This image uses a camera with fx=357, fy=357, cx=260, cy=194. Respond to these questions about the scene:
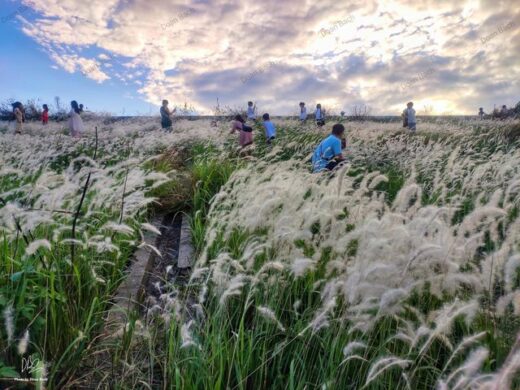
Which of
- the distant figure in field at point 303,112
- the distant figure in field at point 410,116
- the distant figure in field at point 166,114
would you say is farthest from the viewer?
the distant figure in field at point 303,112

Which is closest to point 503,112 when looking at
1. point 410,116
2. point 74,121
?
point 410,116

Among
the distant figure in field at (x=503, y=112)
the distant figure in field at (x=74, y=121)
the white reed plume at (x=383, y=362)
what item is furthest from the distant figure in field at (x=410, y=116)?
the white reed plume at (x=383, y=362)

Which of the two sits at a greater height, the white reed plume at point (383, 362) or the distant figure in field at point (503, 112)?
Answer: the distant figure in field at point (503, 112)

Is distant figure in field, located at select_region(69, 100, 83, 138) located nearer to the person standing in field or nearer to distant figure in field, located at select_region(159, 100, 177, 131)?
distant figure in field, located at select_region(159, 100, 177, 131)

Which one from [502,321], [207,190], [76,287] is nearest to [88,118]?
[207,190]

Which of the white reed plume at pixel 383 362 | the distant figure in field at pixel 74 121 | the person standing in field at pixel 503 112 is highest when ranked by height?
the person standing in field at pixel 503 112

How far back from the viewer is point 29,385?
1968 millimetres

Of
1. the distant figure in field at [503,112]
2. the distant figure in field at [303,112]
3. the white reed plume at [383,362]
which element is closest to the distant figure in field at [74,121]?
the distant figure in field at [303,112]

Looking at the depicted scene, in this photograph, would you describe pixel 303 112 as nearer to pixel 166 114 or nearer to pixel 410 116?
pixel 410 116

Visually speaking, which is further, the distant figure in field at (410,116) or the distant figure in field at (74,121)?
the distant figure in field at (410,116)

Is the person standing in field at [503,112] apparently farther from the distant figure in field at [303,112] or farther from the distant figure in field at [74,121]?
the distant figure in field at [74,121]

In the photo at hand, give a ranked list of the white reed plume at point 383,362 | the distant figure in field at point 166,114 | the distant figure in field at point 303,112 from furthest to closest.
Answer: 1. the distant figure in field at point 303,112
2. the distant figure in field at point 166,114
3. the white reed plume at point 383,362

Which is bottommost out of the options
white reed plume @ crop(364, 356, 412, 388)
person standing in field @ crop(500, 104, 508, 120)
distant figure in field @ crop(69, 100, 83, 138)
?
white reed plume @ crop(364, 356, 412, 388)

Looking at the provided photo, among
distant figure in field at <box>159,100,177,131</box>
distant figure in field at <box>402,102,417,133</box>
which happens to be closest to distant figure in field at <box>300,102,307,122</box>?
distant figure in field at <box>402,102,417,133</box>
